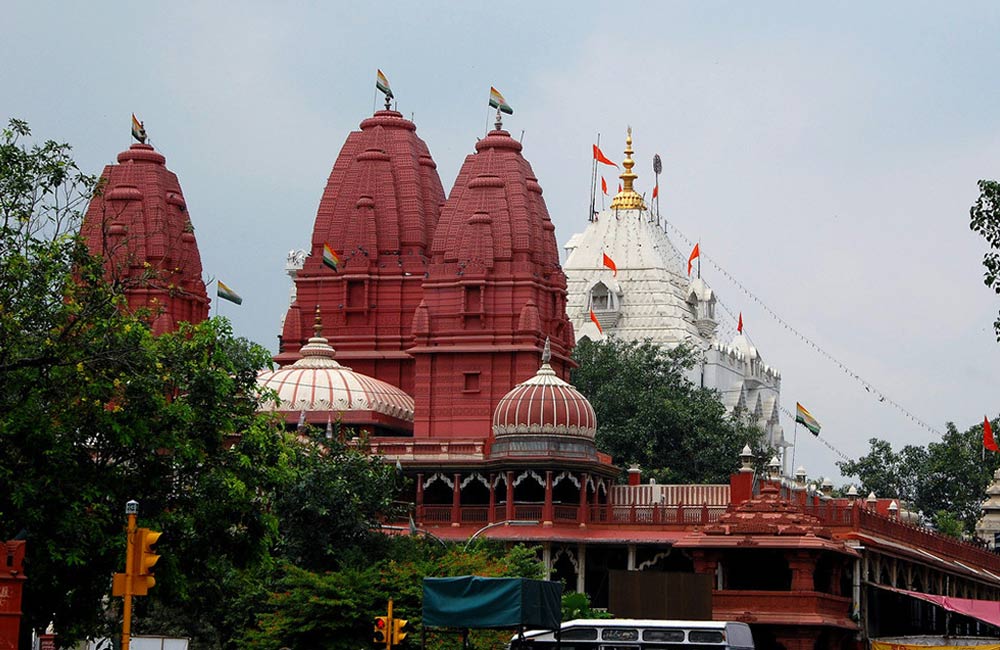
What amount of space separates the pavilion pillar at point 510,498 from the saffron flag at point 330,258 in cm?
1585

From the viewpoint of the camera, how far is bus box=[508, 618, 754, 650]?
119ft

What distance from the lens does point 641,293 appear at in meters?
120

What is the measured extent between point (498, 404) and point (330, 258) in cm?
1162

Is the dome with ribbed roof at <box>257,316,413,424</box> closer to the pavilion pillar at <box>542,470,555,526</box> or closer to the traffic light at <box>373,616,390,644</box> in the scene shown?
the pavilion pillar at <box>542,470,555,526</box>

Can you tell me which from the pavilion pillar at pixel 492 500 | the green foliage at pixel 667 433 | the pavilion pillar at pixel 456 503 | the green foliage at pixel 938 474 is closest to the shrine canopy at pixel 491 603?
the pavilion pillar at pixel 492 500

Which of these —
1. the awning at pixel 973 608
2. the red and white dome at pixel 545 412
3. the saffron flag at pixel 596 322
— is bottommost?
the awning at pixel 973 608

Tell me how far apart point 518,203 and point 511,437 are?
12.1 metres

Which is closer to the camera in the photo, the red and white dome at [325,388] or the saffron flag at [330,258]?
the red and white dome at [325,388]

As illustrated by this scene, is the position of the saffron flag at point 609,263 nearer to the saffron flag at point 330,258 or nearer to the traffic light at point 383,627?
the saffron flag at point 330,258

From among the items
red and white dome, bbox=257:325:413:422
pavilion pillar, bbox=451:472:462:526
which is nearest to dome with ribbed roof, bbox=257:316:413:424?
red and white dome, bbox=257:325:413:422

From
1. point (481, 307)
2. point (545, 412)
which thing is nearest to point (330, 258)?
point (481, 307)

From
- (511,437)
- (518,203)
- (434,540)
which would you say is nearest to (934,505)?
(518,203)

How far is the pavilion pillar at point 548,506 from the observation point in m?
65.6

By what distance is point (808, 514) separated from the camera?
6100cm
